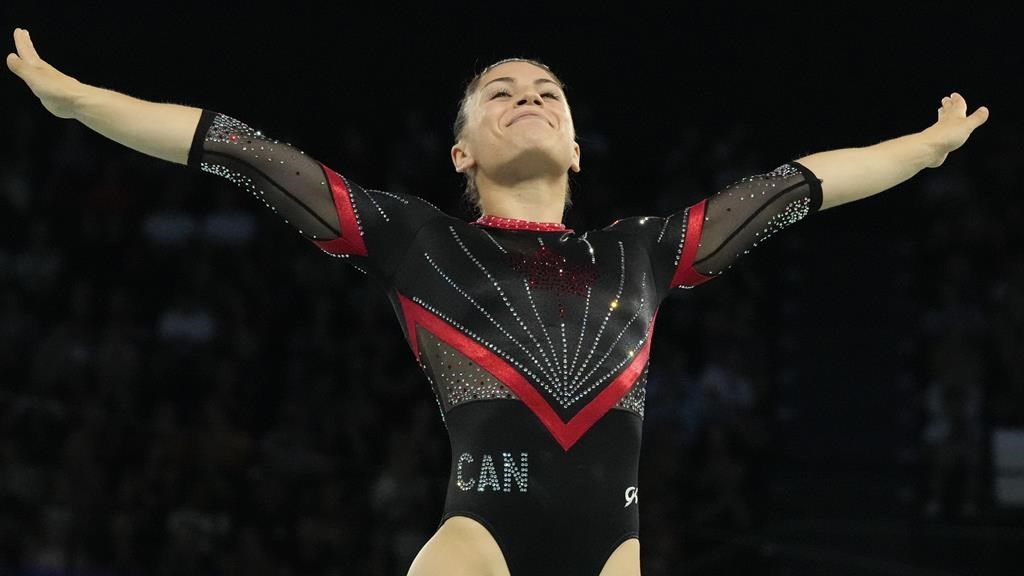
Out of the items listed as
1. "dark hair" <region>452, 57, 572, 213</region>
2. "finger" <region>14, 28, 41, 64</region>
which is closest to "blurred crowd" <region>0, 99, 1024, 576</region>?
"dark hair" <region>452, 57, 572, 213</region>

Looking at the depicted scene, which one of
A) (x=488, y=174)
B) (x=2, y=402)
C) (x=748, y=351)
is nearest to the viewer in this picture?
(x=488, y=174)

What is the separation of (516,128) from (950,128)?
121 cm

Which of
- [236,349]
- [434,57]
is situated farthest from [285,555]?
[434,57]

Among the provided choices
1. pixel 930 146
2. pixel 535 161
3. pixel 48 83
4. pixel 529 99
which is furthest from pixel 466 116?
pixel 930 146

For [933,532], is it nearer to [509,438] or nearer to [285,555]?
[285,555]

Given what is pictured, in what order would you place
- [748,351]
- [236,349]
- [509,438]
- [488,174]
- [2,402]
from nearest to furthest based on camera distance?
[509,438]
[488,174]
[2,402]
[236,349]
[748,351]

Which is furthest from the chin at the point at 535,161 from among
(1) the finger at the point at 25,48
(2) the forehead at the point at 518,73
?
(1) the finger at the point at 25,48

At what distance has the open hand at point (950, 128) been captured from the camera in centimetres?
366

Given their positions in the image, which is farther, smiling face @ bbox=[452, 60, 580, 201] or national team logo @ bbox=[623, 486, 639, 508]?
smiling face @ bbox=[452, 60, 580, 201]

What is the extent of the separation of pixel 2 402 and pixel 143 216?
2.03 m

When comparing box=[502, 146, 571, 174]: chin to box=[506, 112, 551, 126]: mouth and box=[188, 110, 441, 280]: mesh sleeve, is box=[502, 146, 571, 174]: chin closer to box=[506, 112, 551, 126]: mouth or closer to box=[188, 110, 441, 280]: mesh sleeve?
box=[506, 112, 551, 126]: mouth

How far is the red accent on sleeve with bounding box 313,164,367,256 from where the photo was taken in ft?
10.6

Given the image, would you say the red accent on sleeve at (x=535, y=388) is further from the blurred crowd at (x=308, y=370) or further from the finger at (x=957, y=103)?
the blurred crowd at (x=308, y=370)

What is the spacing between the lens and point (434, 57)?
833 centimetres
